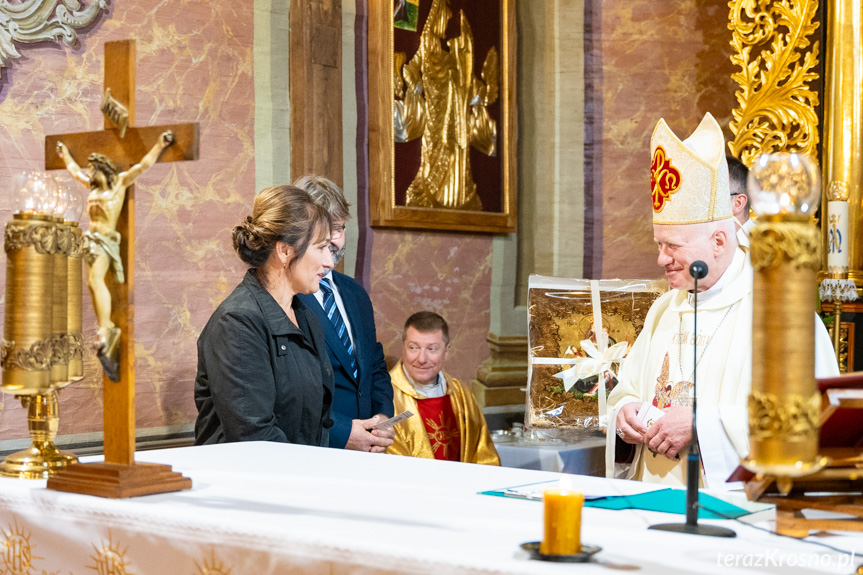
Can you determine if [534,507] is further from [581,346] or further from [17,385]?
[581,346]

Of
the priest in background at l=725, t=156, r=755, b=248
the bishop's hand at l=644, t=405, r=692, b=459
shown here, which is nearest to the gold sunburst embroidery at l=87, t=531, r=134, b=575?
the bishop's hand at l=644, t=405, r=692, b=459

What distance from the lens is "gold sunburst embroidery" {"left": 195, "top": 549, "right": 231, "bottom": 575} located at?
5.64 feet

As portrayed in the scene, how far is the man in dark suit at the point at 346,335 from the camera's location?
3.95m

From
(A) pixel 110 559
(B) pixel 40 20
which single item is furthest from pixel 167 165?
(A) pixel 110 559

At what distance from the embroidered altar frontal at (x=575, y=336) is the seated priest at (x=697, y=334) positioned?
872 millimetres

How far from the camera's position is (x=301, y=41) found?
4828 millimetres

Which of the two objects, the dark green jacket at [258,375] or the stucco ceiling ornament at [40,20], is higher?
the stucco ceiling ornament at [40,20]

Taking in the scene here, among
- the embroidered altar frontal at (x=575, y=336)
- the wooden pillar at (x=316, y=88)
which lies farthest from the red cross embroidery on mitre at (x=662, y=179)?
the wooden pillar at (x=316, y=88)

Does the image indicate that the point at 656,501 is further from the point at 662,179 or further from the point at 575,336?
the point at 575,336

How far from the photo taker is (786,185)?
1.39 meters

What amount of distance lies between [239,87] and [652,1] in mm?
2784

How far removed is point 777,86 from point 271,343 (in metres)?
3.43

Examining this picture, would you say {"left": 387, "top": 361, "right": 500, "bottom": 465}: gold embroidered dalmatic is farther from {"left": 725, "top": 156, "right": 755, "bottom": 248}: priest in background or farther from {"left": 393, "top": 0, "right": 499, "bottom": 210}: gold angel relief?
{"left": 725, "top": 156, "right": 755, "bottom": 248}: priest in background

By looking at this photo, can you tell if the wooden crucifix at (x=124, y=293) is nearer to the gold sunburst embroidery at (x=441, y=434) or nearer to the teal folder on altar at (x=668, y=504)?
the teal folder on altar at (x=668, y=504)
